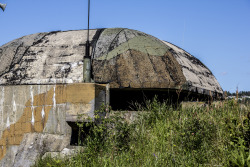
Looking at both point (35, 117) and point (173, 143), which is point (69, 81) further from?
point (173, 143)

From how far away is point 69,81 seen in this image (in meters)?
6.60

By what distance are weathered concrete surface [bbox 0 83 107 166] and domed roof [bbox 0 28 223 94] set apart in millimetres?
561

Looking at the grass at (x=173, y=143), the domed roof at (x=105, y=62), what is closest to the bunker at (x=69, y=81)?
the domed roof at (x=105, y=62)

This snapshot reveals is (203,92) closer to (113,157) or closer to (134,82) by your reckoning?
(134,82)

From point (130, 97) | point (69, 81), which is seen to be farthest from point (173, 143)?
point (69, 81)

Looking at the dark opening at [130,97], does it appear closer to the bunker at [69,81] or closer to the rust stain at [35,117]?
the bunker at [69,81]

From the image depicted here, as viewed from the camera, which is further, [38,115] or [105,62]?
[105,62]

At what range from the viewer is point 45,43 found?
309 inches

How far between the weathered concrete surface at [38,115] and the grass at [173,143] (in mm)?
533

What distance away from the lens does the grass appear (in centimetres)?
377

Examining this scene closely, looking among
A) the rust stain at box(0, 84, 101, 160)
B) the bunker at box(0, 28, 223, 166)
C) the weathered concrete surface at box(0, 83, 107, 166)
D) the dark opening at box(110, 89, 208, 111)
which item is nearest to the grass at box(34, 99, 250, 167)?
the weathered concrete surface at box(0, 83, 107, 166)

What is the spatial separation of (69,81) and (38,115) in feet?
3.27

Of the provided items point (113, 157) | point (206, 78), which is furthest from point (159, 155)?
point (206, 78)

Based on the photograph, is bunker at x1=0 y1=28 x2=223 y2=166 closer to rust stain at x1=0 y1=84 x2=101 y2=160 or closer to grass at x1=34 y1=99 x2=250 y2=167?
rust stain at x1=0 y1=84 x2=101 y2=160
